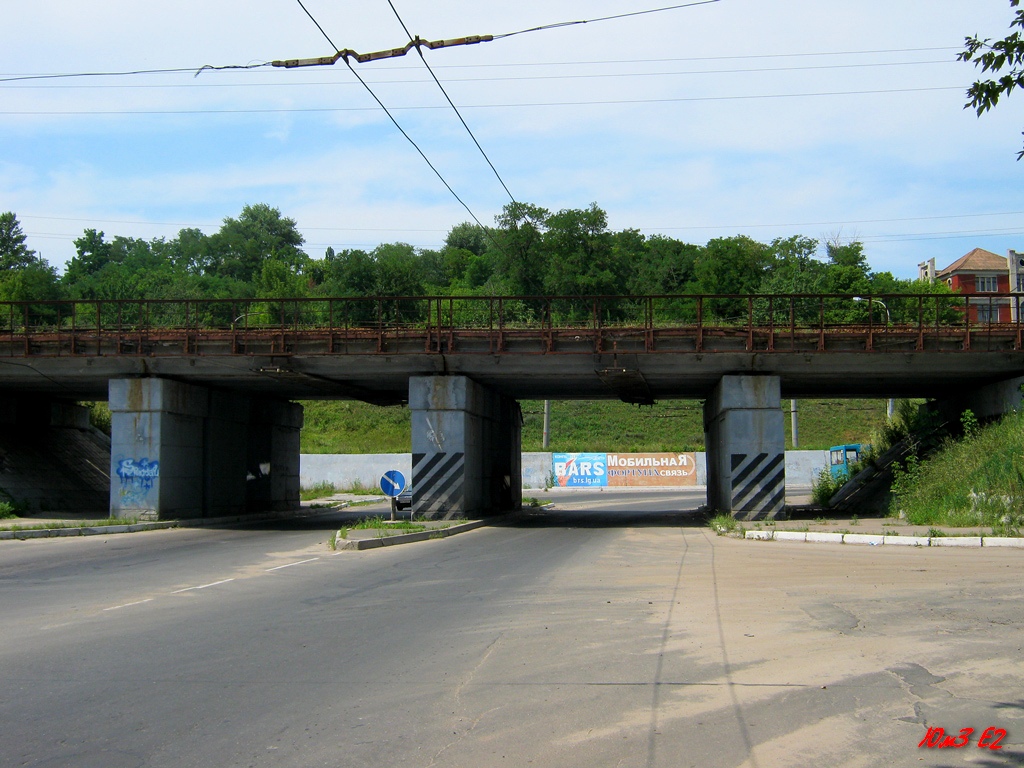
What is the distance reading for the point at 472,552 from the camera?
19.1 m

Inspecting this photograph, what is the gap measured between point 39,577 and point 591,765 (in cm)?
1275

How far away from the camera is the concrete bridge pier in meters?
28.1

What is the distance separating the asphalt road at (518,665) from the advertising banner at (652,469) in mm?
46714

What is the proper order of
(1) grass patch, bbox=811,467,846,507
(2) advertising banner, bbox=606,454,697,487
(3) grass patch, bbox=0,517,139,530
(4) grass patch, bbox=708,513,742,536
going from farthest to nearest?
(2) advertising banner, bbox=606,454,697,487, (1) grass patch, bbox=811,467,846,507, (3) grass patch, bbox=0,517,139,530, (4) grass patch, bbox=708,513,742,536

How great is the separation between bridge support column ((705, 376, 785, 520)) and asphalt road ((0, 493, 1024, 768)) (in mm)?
11459

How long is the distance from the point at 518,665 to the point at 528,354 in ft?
64.9

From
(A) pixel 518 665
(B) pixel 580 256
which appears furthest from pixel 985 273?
(A) pixel 518 665

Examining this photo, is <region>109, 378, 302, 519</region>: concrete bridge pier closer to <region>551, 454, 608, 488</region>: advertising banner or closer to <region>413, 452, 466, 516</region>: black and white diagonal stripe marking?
<region>413, 452, 466, 516</region>: black and white diagonal stripe marking

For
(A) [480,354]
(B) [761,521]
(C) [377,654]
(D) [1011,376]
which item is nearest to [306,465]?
(A) [480,354]

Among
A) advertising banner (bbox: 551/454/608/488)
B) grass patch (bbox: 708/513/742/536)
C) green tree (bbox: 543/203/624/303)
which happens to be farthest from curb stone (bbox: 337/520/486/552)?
green tree (bbox: 543/203/624/303)

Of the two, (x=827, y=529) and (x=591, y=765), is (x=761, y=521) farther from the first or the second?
(x=591, y=765)

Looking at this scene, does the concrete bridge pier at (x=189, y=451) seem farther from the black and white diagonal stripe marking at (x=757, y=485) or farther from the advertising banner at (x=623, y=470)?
the advertising banner at (x=623, y=470)

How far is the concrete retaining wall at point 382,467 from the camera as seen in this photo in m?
58.1

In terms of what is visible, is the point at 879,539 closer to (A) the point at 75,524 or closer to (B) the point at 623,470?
(A) the point at 75,524
